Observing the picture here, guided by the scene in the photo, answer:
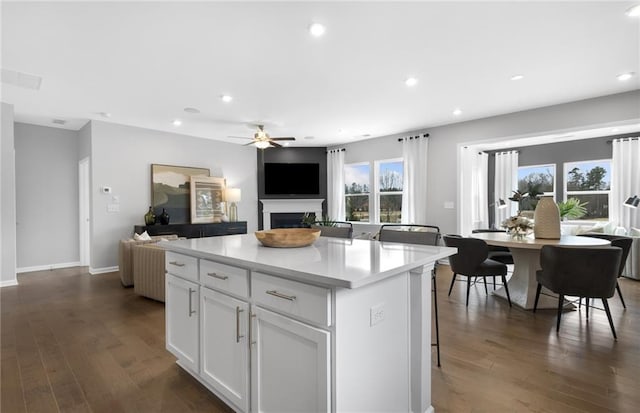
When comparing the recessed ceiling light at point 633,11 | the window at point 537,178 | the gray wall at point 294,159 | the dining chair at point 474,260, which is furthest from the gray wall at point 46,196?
the window at point 537,178

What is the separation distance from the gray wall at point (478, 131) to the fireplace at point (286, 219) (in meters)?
2.25

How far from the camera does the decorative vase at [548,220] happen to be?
11.3 ft

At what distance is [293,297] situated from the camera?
1.30 meters

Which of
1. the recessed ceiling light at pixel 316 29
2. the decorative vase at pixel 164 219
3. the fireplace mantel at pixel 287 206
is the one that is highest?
the recessed ceiling light at pixel 316 29

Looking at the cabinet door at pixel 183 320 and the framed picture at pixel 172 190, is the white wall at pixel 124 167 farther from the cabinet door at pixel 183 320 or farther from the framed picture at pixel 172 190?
the cabinet door at pixel 183 320

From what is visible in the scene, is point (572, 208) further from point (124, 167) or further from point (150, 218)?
point (124, 167)

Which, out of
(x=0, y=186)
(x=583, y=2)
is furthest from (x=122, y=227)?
(x=583, y=2)

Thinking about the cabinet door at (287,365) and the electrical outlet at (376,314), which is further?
the electrical outlet at (376,314)

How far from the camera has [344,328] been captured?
1.21m

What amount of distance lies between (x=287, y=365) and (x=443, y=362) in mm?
1457

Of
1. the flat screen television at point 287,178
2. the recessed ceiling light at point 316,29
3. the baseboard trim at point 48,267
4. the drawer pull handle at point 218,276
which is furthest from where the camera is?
the flat screen television at point 287,178

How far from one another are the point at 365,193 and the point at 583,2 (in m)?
5.47

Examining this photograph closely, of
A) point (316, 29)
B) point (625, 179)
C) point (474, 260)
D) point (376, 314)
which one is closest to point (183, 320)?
point (376, 314)

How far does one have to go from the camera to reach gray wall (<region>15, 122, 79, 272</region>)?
5.50m
